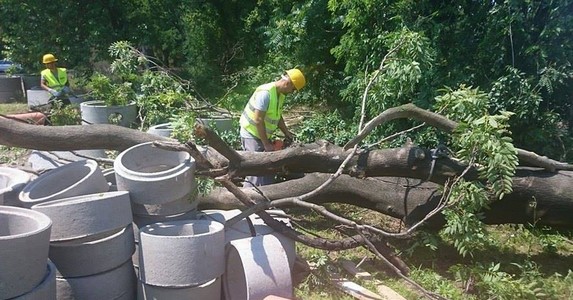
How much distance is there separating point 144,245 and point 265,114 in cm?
231

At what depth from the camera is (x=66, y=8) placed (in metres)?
15.0

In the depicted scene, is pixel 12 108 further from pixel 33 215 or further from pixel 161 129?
pixel 33 215

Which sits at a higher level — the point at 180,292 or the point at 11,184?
the point at 11,184

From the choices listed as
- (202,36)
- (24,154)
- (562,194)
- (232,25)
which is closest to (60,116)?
(24,154)

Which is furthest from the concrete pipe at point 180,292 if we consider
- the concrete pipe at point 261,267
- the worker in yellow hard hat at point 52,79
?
the worker in yellow hard hat at point 52,79

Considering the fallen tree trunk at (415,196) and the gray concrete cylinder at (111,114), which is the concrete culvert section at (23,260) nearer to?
the fallen tree trunk at (415,196)

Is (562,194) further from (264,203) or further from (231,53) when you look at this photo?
(231,53)

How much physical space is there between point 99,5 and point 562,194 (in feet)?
44.9

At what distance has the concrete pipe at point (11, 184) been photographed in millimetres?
4275

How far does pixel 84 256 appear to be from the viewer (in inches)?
150

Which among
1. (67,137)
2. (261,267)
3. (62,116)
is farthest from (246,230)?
(62,116)

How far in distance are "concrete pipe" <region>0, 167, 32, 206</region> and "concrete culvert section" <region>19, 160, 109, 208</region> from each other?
0.07 metres

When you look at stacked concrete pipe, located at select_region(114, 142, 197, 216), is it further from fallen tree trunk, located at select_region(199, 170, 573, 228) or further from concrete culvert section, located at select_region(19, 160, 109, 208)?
fallen tree trunk, located at select_region(199, 170, 573, 228)

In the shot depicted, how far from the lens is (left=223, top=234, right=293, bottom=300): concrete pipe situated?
396cm
